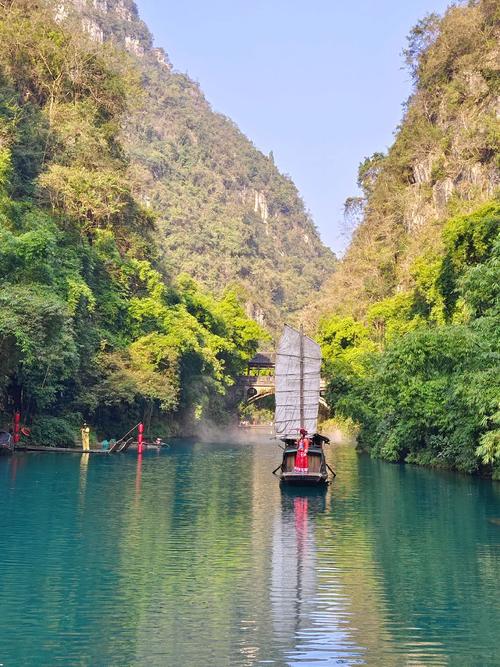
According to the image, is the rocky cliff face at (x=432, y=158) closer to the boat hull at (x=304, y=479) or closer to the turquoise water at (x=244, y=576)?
the boat hull at (x=304, y=479)

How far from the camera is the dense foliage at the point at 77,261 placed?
138 feet

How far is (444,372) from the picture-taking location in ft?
131

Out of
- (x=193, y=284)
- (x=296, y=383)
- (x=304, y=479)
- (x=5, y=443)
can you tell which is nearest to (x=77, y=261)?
(x=5, y=443)

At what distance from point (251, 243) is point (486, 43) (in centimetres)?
10928

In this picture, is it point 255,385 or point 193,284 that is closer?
point 193,284

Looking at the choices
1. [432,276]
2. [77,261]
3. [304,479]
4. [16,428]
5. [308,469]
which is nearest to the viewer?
[304,479]

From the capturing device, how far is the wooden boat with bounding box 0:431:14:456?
40500 mm

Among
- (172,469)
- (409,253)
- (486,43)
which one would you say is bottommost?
(172,469)

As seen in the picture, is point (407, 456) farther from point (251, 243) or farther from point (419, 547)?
point (251, 243)

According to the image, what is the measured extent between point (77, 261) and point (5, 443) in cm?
1340

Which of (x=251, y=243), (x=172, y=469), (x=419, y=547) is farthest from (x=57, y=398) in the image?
(x=251, y=243)

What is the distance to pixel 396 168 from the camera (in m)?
84.0

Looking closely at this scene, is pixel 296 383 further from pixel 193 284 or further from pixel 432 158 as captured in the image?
pixel 193 284

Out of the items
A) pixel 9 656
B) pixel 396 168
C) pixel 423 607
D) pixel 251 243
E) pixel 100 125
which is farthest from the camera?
pixel 251 243
